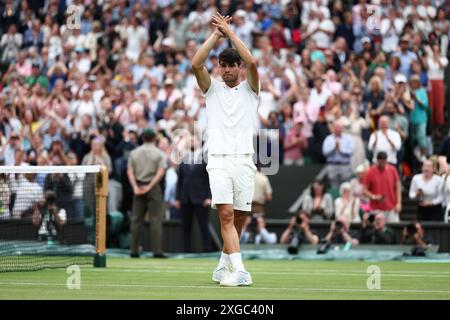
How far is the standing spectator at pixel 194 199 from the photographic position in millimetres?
24281

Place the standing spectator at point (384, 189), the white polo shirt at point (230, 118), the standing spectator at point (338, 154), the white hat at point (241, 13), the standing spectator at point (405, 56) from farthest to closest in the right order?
the white hat at point (241, 13) → the standing spectator at point (405, 56) → the standing spectator at point (338, 154) → the standing spectator at point (384, 189) → the white polo shirt at point (230, 118)

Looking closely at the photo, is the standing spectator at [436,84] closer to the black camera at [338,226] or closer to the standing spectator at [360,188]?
the standing spectator at [360,188]

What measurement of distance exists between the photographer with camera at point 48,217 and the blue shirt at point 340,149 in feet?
21.5

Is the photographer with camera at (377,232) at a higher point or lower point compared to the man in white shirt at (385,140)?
lower

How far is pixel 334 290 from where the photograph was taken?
1288 cm

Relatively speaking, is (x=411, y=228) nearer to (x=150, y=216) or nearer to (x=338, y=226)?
(x=338, y=226)

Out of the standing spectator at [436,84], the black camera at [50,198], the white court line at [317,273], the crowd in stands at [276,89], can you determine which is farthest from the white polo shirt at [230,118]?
the standing spectator at [436,84]

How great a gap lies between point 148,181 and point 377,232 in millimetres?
4438

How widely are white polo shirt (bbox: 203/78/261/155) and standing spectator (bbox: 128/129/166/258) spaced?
9622 millimetres

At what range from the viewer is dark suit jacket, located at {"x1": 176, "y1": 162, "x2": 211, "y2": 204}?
24281mm

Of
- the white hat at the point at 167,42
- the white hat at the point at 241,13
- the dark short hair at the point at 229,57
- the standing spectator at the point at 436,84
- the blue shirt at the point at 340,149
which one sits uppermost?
the white hat at the point at 241,13

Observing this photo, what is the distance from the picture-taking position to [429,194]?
2355 cm

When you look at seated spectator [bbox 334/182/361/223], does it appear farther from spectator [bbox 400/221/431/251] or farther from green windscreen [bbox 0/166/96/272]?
green windscreen [bbox 0/166/96/272]
